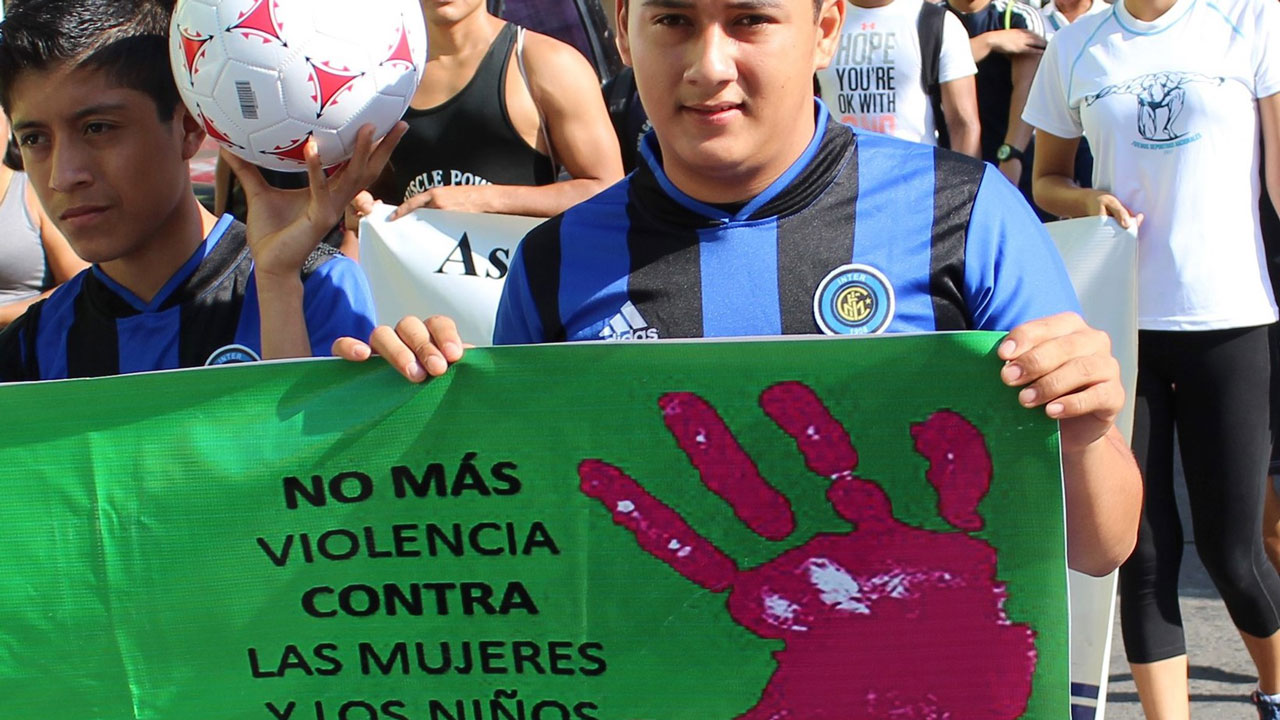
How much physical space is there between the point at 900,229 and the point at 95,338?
149cm

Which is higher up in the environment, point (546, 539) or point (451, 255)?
point (451, 255)

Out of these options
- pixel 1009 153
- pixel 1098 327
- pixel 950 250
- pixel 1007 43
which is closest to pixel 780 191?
pixel 950 250

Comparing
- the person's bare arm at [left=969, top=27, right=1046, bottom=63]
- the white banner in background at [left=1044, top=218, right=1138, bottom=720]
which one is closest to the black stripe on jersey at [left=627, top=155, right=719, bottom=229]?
the white banner in background at [left=1044, top=218, right=1138, bottom=720]

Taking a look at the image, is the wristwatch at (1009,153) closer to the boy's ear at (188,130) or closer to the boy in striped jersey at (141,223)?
the boy in striped jersey at (141,223)

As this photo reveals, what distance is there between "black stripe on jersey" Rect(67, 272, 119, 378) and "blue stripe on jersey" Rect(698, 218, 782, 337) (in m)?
1.13

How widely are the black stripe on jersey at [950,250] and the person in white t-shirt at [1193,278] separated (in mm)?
1845

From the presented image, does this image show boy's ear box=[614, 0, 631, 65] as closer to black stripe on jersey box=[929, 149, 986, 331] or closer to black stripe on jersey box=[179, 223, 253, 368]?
black stripe on jersey box=[929, 149, 986, 331]

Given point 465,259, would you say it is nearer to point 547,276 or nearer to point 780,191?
point 547,276

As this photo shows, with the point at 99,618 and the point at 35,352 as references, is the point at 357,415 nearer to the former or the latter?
the point at 99,618

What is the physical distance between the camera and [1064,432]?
205 cm

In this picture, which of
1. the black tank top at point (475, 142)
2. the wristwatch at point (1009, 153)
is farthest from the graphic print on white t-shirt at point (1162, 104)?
the wristwatch at point (1009, 153)

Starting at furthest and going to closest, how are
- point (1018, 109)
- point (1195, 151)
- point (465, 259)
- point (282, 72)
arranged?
point (1018, 109), point (465, 259), point (1195, 151), point (282, 72)

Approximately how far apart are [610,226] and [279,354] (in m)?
0.65

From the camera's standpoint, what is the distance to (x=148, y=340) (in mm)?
2643
